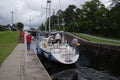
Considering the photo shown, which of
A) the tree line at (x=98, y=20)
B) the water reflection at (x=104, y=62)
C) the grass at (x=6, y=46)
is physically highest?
the tree line at (x=98, y=20)

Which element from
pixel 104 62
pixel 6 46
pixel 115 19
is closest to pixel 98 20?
pixel 115 19

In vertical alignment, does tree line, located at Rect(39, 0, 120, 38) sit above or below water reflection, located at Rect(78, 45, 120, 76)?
above

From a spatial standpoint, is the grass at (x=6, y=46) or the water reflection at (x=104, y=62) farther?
the grass at (x=6, y=46)

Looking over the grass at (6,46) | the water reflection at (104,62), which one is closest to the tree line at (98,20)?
the grass at (6,46)

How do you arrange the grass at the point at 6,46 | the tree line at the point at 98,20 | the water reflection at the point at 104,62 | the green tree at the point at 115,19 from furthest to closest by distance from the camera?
1. the tree line at the point at 98,20
2. the green tree at the point at 115,19
3. the grass at the point at 6,46
4. the water reflection at the point at 104,62

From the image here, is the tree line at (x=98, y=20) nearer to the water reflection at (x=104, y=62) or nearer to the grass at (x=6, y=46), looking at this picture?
the grass at (x=6, y=46)

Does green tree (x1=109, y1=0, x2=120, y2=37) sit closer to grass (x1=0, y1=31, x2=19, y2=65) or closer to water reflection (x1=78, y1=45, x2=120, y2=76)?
water reflection (x1=78, y1=45, x2=120, y2=76)

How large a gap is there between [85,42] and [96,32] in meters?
23.8

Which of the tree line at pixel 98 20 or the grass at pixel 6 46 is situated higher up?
the tree line at pixel 98 20

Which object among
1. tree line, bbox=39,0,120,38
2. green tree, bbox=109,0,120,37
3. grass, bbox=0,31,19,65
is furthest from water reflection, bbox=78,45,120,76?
green tree, bbox=109,0,120,37


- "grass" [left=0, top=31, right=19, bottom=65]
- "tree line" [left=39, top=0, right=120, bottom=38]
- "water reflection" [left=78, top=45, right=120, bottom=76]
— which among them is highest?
"tree line" [left=39, top=0, right=120, bottom=38]

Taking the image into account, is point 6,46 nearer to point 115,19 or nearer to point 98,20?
point 115,19

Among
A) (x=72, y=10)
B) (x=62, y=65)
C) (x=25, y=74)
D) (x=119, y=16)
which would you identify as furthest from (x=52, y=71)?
(x=72, y=10)

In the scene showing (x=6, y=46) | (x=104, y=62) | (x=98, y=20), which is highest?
(x=98, y=20)
